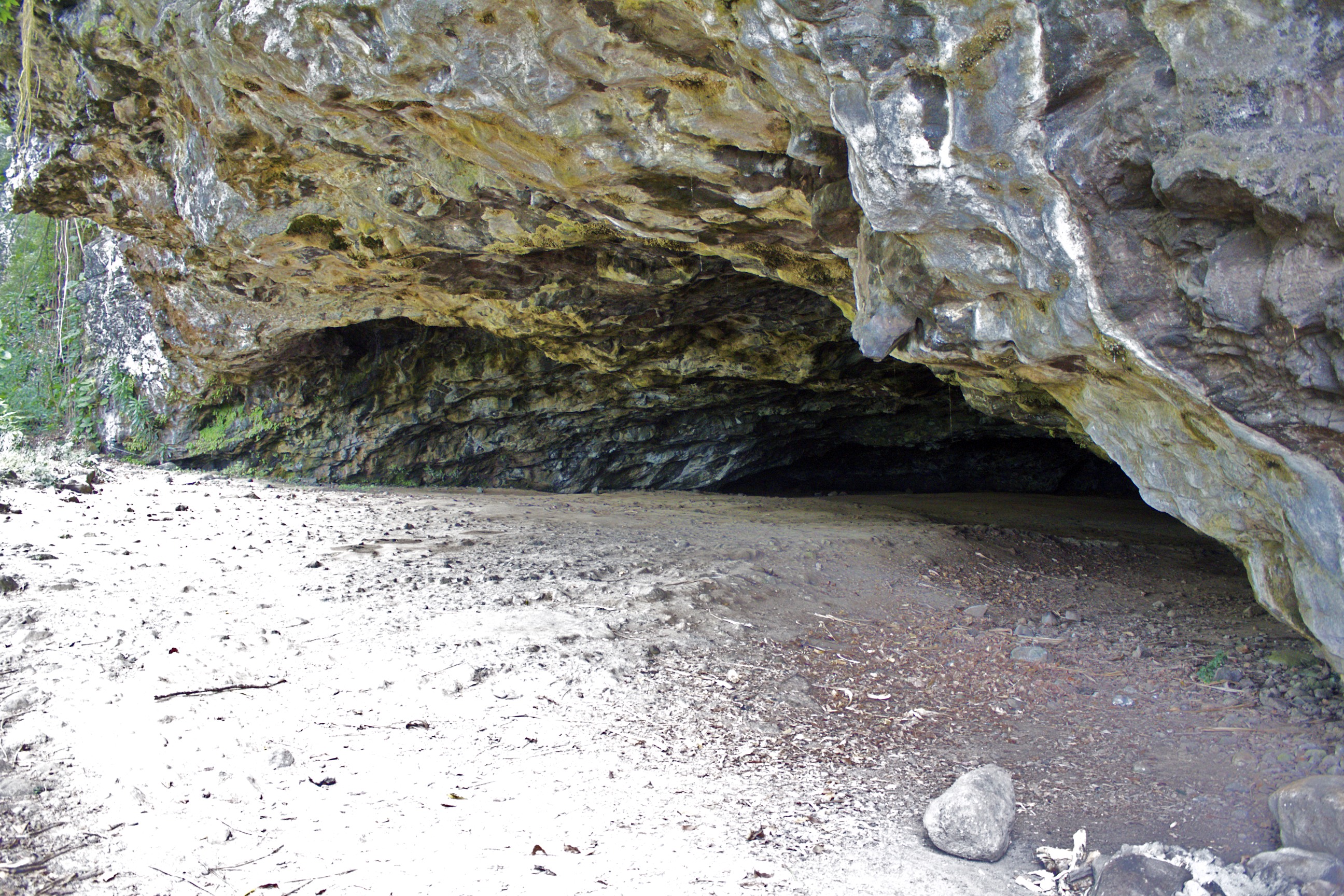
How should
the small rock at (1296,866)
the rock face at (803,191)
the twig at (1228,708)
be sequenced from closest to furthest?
1. the small rock at (1296,866)
2. the rock face at (803,191)
3. the twig at (1228,708)

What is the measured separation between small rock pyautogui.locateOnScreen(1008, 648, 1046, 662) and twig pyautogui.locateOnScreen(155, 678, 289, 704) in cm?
306

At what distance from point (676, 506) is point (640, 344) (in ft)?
6.37

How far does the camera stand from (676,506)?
24.0 ft

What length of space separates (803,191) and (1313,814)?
3145mm

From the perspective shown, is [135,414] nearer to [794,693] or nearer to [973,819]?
[794,693]

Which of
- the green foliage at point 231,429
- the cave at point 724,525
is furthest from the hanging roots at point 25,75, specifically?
the green foliage at point 231,429

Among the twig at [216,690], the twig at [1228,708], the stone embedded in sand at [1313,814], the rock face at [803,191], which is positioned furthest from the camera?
the twig at [1228,708]

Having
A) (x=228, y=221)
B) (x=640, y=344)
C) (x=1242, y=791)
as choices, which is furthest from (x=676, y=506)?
(x=1242, y=791)

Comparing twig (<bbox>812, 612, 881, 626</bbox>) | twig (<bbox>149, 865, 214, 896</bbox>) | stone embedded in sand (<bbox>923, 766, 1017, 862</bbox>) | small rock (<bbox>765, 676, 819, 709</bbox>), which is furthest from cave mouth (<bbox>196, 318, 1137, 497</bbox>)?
twig (<bbox>149, 865, 214, 896</bbox>)

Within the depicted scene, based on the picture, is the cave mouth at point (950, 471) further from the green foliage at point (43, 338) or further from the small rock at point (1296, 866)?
A: the small rock at point (1296, 866)

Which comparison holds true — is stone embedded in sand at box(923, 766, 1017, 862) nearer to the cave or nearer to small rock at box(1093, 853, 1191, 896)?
the cave

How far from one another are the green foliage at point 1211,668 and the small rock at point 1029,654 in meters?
0.57

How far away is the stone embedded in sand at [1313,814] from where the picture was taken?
1.78 metres

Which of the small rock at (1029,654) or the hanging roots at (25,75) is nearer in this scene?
the small rock at (1029,654)
